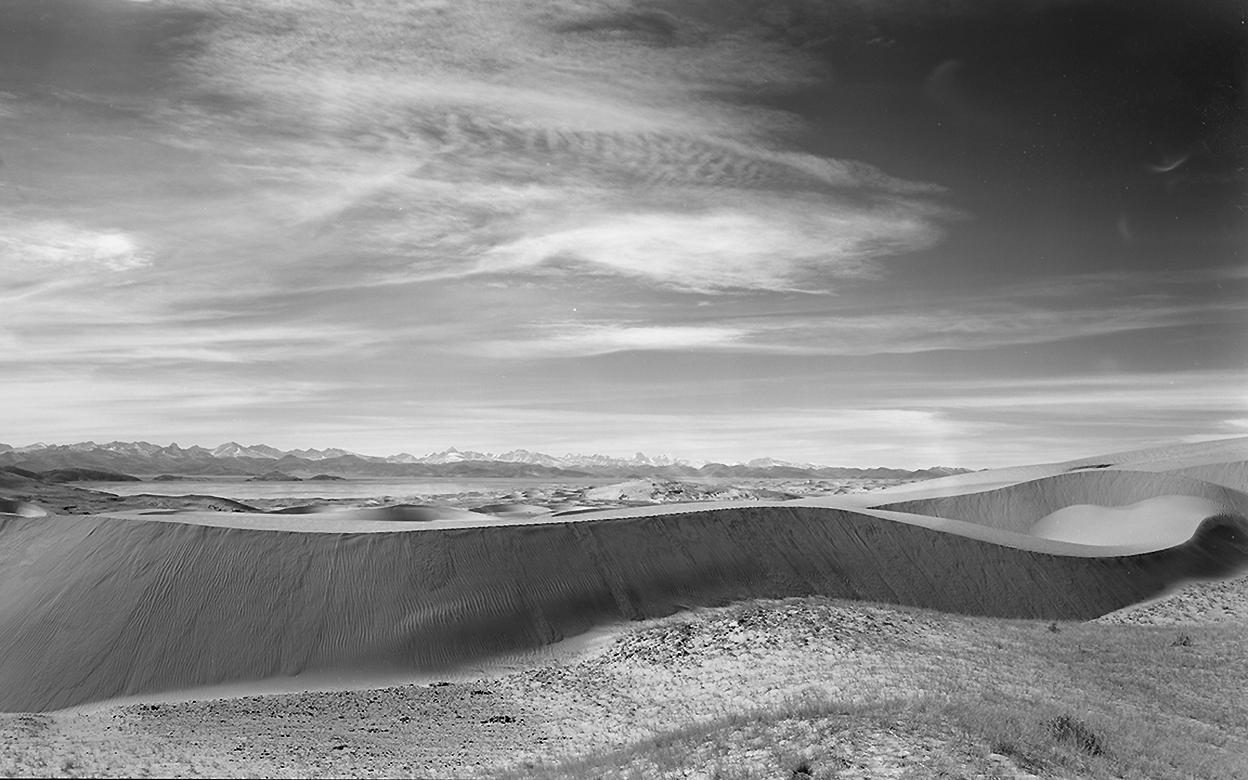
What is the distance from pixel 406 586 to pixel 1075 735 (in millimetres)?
15482

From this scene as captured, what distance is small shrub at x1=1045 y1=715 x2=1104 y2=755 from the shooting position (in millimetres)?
9883

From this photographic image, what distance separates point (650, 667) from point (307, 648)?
7911 millimetres

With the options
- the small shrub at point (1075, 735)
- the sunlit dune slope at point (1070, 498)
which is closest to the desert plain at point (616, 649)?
the small shrub at point (1075, 735)

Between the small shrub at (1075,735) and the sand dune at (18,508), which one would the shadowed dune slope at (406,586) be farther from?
the sand dune at (18,508)

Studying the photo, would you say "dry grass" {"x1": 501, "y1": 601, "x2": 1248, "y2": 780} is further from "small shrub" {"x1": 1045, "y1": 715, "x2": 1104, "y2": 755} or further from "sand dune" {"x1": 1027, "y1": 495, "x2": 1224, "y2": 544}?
"sand dune" {"x1": 1027, "y1": 495, "x2": 1224, "y2": 544}

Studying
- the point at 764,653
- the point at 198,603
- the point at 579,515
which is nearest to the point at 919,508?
the point at 579,515

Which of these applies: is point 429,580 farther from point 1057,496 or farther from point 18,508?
point 1057,496

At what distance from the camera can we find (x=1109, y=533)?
127 feet

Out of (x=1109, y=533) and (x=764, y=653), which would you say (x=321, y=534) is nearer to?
(x=764, y=653)

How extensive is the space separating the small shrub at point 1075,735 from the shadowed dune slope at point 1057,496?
30.0 metres

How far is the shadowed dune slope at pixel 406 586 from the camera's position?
17.5 m

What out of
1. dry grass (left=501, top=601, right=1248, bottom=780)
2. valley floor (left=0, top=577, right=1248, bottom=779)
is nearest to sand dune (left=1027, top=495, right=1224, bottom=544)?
valley floor (left=0, top=577, right=1248, bottom=779)

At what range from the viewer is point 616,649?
19031 millimetres

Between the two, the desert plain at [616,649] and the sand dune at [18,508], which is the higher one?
the sand dune at [18,508]
